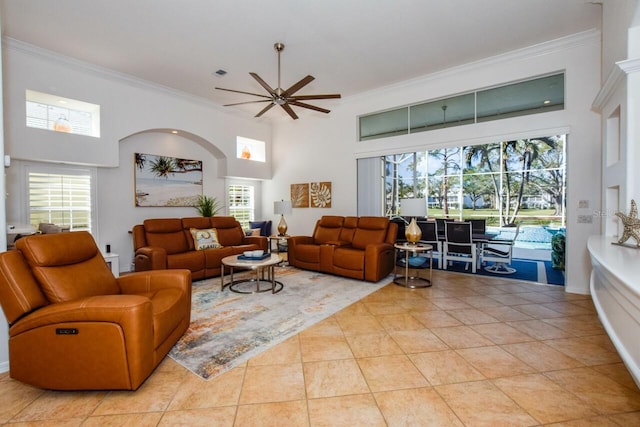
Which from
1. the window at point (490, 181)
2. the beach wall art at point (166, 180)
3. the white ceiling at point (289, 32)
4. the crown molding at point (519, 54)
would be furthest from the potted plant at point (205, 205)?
the window at point (490, 181)

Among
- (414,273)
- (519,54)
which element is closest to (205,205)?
(414,273)

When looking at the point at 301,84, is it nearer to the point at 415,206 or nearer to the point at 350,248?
the point at 415,206

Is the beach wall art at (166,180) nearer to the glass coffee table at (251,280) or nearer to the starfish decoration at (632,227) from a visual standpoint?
the glass coffee table at (251,280)

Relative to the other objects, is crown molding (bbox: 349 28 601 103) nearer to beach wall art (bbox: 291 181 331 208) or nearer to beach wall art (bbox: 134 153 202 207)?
beach wall art (bbox: 291 181 331 208)

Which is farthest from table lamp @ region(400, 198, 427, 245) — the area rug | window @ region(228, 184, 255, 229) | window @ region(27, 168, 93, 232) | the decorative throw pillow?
window @ region(27, 168, 93, 232)

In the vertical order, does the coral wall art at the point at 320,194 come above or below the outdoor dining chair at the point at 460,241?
above

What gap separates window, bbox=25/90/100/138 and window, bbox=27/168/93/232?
0.64 m

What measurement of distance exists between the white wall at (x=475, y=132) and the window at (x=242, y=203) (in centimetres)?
86

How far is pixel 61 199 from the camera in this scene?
176 inches

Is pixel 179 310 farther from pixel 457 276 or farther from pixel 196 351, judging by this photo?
pixel 457 276

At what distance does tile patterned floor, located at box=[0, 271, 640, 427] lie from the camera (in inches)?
65.2

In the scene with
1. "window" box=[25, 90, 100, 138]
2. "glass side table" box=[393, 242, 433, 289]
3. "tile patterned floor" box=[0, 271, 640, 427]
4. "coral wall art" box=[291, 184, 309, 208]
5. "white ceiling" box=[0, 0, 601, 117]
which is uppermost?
"white ceiling" box=[0, 0, 601, 117]

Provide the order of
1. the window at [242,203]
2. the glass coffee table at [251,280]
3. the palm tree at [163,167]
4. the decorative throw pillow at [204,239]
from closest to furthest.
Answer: the glass coffee table at [251,280] → the decorative throw pillow at [204,239] → the palm tree at [163,167] → the window at [242,203]

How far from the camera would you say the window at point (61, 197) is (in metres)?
4.23
